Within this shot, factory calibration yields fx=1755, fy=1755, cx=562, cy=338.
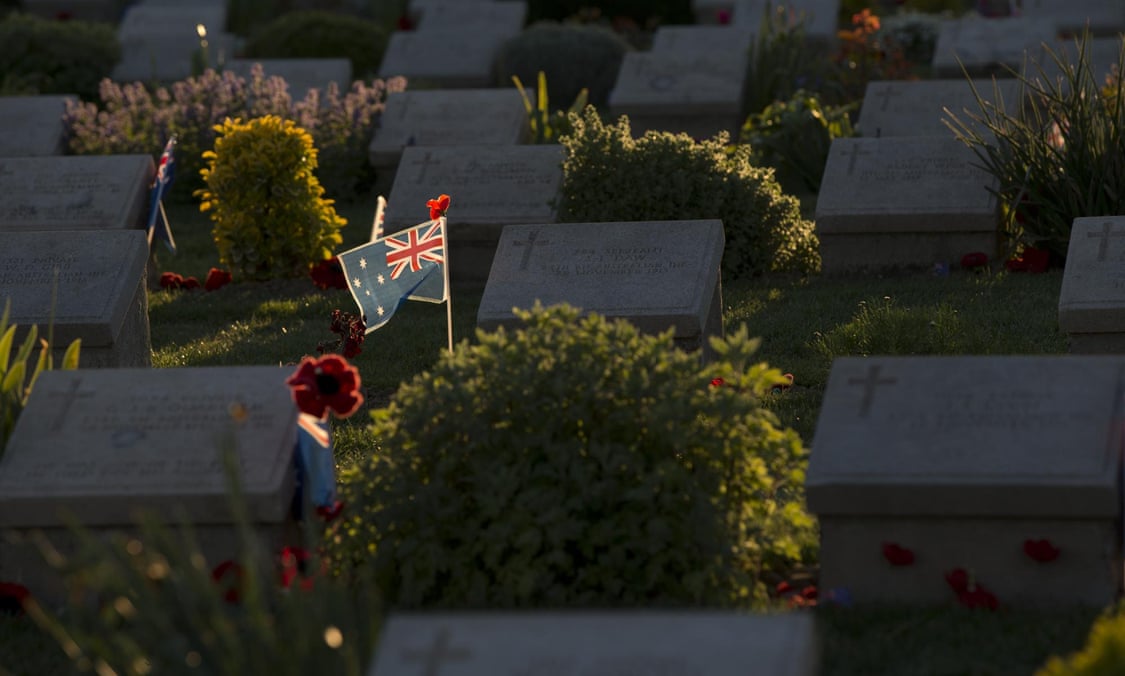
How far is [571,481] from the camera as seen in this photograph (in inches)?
194

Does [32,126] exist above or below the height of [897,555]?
below

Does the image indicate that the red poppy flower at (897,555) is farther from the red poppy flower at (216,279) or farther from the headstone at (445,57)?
the headstone at (445,57)

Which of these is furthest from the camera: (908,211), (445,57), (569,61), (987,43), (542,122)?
(445,57)

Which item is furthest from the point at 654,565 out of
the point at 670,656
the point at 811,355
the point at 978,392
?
the point at 811,355

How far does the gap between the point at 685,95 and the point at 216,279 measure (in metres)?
5.24

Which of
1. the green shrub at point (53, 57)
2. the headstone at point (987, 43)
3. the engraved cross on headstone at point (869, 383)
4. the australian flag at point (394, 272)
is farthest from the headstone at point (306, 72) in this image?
the engraved cross on headstone at point (869, 383)

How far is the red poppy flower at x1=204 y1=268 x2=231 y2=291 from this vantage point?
34.2 ft

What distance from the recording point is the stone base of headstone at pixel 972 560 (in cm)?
488

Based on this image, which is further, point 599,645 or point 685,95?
point 685,95

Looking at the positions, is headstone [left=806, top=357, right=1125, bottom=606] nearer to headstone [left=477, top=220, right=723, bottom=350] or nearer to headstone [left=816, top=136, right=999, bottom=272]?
headstone [left=477, top=220, right=723, bottom=350]

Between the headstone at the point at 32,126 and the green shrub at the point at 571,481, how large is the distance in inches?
363

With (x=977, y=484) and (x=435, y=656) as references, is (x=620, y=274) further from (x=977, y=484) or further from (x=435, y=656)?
(x=435, y=656)

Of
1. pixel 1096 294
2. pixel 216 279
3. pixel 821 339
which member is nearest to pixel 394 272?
pixel 821 339

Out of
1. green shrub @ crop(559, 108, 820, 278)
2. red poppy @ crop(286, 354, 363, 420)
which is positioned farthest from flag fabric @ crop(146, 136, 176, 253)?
red poppy @ crop(286, 354, 363, 420)
